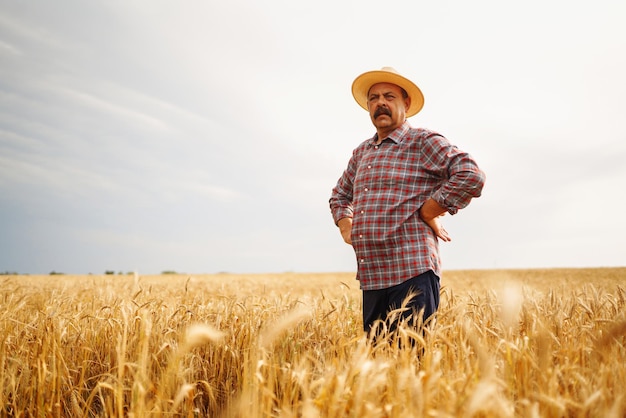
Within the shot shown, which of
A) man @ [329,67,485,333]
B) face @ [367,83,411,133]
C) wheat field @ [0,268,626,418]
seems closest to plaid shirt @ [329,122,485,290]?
man @ [329,67,485,333]

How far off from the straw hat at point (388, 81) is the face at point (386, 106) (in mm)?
65

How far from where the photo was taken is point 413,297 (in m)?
3.33

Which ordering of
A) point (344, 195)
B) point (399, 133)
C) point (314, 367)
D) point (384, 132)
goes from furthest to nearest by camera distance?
point (344, 195), point (384, 132), point (399, 133), point (314, 367)

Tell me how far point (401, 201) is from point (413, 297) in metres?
0.78

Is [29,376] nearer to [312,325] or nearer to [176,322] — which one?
[176,322]

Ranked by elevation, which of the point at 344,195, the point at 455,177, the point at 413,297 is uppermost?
the point at 344,195

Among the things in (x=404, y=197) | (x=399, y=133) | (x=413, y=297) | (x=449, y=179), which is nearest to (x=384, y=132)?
(x=399, y=133)

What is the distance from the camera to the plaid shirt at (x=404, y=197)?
322 cm

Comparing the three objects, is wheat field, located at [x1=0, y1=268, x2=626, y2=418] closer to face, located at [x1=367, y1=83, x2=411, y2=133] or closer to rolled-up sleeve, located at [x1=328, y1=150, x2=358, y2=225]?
rolled-up sleeve, located at [x1=328, y1=150, x2=358, y2=225]

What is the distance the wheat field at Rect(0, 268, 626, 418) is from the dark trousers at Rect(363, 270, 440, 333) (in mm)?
167

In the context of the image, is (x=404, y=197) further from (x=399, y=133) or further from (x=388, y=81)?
(x=388, y=81)

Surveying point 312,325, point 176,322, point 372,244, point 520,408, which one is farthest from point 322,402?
point 176,322

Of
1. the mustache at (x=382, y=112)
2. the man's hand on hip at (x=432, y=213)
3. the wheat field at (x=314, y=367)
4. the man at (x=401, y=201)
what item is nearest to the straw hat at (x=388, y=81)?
the man at (x=401, y=201)

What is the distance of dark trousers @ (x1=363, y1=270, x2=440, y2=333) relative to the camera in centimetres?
329
